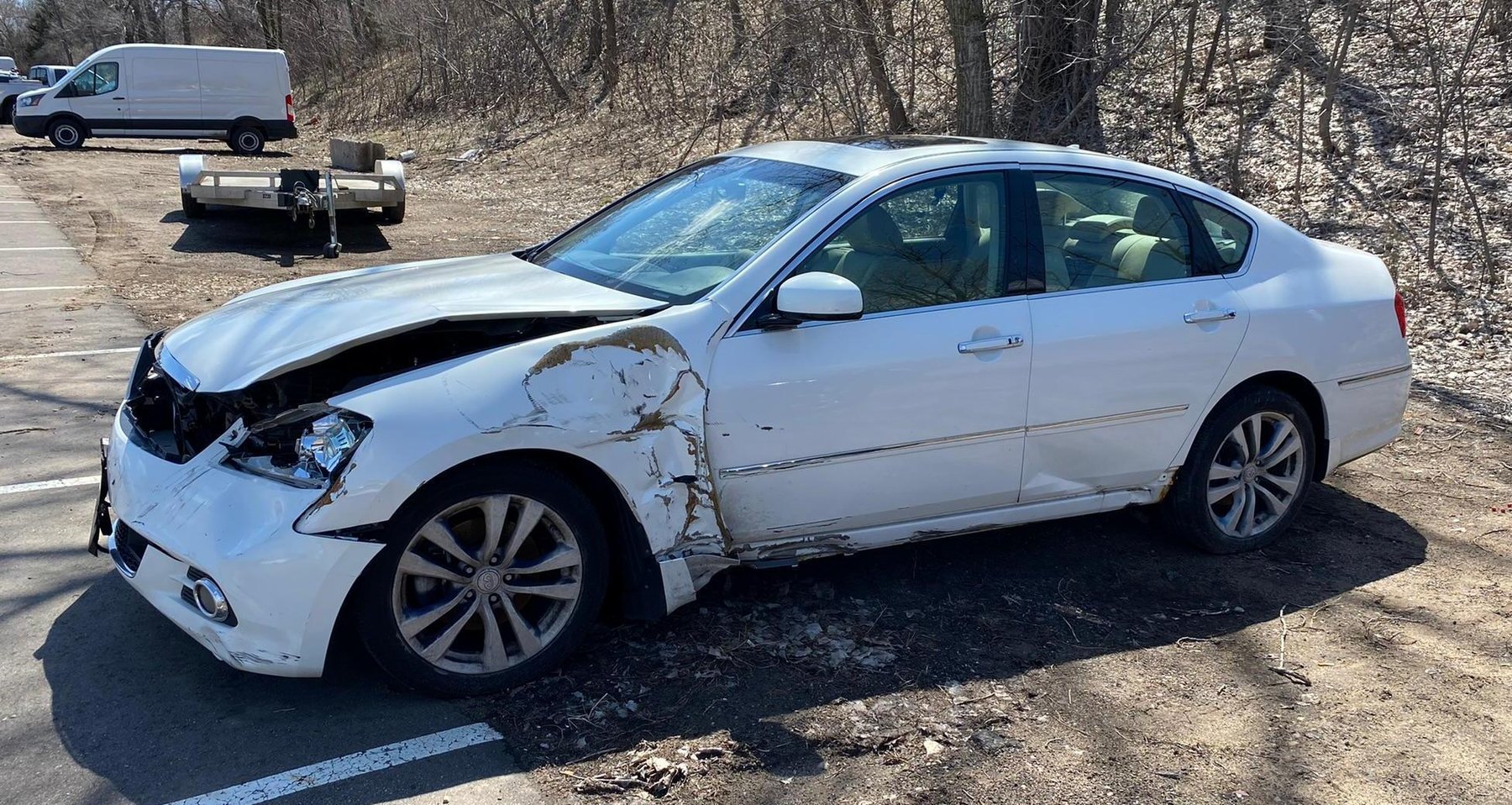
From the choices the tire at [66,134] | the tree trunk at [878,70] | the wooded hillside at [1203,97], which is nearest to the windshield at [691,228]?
the wooded hillside at [1203,97]

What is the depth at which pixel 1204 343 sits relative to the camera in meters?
4.66

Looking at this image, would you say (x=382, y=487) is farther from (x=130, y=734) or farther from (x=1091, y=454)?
(x=1091, y=454)

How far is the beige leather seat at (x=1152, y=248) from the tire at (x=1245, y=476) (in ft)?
2.05

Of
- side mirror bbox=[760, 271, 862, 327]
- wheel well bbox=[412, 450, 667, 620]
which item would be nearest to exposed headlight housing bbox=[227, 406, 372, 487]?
wheel well bbox=[412, 450, 667, 620]

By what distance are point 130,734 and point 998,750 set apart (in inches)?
99.5

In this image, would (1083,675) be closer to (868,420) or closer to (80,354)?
(868,420)

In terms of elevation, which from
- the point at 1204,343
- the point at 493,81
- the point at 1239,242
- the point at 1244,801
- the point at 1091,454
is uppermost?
the point at 493,81

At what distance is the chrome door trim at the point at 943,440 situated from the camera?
3.96 m

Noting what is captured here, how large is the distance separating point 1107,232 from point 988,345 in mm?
843

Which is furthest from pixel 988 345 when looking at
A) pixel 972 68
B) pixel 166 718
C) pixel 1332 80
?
pixel 972 68

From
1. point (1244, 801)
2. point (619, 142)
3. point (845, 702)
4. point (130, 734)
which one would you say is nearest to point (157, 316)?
point (130, 734)

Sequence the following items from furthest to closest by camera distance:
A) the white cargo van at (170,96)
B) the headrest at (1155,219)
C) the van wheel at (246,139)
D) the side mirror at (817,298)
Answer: the van wheel at (246,139), the white cargo van at (170,96), the headrest at (1155,219), the side mirror at (817,298)

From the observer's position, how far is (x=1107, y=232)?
15.4 feet

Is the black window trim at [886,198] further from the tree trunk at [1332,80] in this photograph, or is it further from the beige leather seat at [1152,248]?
the tree trunk at [1332,80]
